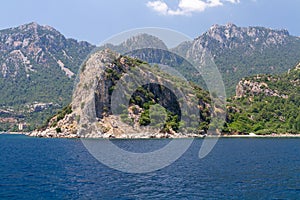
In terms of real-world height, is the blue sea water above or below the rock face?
below

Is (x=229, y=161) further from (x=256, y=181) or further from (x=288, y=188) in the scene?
(x=288, y=188)

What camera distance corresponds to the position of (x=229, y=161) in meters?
75.0

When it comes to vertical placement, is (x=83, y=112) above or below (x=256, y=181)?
above

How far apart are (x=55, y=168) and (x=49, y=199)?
1017 inches

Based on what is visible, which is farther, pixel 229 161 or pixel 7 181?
pixel 229 161

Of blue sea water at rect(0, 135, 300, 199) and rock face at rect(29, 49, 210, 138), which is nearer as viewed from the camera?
blue sea water at rect(0, 135, 300, 199)

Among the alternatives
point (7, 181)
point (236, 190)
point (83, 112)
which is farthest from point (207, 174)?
point (83, 112)

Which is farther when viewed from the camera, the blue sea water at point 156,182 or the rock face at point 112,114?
the rock face at point 112,114

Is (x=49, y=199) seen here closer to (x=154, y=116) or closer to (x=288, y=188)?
(x=288, y=188)

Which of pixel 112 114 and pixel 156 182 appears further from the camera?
pixel 112 114

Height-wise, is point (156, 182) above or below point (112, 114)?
below

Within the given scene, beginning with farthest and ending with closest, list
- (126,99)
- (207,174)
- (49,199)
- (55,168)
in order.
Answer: (126,99) < (55,168) < (207,174) < (49,199)

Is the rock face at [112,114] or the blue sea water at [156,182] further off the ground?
the rock face at [112,114]

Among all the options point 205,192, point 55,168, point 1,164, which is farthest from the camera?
point 1,164
